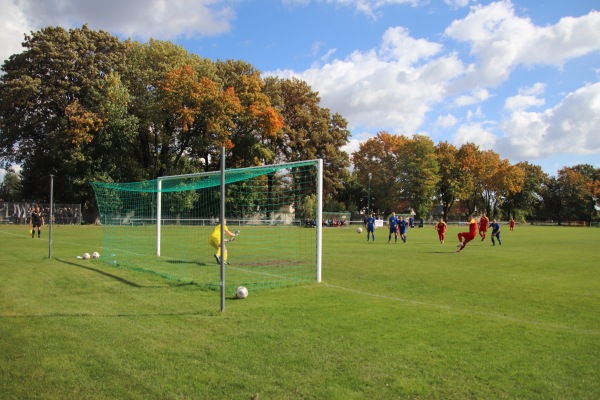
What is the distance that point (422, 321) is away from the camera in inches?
276

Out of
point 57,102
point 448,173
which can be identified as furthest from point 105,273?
point 448,173

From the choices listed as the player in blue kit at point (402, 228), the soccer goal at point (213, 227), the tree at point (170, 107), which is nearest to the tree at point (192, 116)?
the tree at point (170, 107)

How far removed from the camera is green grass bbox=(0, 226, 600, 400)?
14.8ft

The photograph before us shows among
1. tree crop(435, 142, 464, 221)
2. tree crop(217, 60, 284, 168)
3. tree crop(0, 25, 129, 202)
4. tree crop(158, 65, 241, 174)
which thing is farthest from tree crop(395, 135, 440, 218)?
tree crop(0, 25, 129, 202)

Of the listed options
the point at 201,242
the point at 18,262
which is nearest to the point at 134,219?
the point at 201,242

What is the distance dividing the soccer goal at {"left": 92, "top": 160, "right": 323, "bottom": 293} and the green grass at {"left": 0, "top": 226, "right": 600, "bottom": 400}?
2.01 metres

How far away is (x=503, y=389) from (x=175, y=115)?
138 ft

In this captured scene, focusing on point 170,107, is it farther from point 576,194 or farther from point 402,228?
point 576,194

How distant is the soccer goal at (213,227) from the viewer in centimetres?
1193

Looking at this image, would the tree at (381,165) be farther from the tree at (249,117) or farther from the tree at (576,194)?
the tree at (576,194)

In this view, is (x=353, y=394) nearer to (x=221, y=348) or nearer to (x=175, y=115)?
(x=221, y=348)

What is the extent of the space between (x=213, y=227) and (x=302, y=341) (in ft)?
61.2

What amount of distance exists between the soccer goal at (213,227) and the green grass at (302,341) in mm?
2007

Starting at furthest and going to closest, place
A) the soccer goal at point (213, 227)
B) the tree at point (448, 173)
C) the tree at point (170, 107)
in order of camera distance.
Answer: the tree at point (448, 173), the tree at point (170, 107), the soccer goal at point (213, 227)
